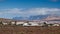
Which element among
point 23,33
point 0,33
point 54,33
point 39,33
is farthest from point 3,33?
point 54,33

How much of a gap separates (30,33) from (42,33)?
2130mm

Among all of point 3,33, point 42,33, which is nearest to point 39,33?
point 42,33

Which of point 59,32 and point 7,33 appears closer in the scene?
point 7,33

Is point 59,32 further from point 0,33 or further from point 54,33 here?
point 0,33

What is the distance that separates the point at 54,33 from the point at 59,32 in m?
1.69

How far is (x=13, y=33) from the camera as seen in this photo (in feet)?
120

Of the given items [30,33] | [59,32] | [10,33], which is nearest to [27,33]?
[30,33]

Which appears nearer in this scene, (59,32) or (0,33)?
(0,33)

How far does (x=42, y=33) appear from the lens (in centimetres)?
3731

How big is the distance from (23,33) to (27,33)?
0.69m

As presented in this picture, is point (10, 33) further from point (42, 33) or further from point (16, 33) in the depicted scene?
point (42, 33)

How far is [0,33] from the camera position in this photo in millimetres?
36500

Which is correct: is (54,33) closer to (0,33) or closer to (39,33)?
(39,33)

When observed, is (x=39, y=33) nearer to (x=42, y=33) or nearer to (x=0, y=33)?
(x=42, y=33)
